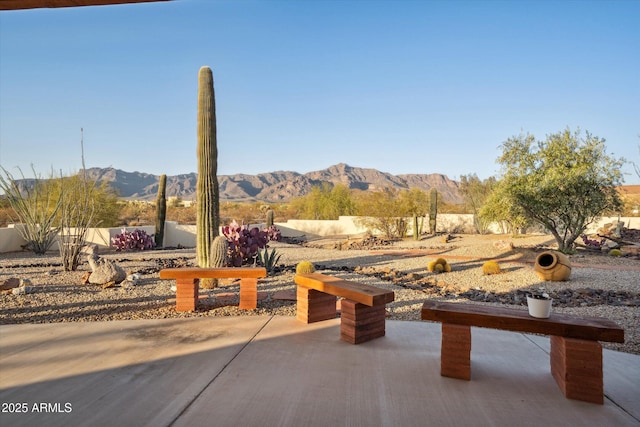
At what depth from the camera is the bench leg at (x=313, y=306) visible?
16.0 feet

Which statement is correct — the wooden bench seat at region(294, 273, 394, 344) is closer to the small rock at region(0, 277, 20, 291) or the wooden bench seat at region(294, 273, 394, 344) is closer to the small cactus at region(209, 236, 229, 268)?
the small cactus at region(209, 236, 229, 268)

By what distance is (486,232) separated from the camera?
23.8 m

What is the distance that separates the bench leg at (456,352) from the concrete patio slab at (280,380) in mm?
81

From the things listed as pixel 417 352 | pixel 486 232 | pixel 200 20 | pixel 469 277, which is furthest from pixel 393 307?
pixel 486 232

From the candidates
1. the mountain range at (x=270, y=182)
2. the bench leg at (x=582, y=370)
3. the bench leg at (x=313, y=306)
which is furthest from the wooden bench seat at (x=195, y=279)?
the mountain range at (x=270, y=182)

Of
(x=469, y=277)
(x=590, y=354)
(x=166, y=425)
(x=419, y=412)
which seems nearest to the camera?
(x=166, y=425)

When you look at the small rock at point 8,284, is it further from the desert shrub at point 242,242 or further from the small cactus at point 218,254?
the desert shrub at point 242,242

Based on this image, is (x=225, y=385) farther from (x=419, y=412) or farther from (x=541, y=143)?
(x=541, y=143)

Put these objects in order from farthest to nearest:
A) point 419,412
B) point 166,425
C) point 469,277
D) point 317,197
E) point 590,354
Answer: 1. point 317,197
2. point 469,277
3. point 590,354
4. point 419,412
5. point 166,425

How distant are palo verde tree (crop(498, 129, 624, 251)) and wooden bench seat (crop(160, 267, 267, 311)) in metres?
9.98

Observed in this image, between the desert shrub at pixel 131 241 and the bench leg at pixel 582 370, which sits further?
the desert shrub at pixel 131 241

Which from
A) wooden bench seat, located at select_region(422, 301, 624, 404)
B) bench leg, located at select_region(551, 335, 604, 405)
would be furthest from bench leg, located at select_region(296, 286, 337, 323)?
bench leg, located at select_region(551, 335, 604, 405)

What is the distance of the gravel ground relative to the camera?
5594 mm

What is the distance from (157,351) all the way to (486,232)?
22738mm
